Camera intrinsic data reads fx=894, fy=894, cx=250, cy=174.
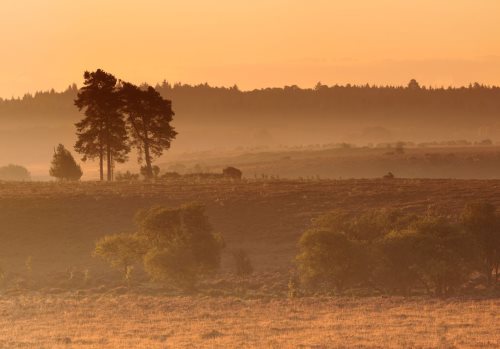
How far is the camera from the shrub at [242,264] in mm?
59853

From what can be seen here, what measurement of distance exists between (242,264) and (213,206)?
58.1ft

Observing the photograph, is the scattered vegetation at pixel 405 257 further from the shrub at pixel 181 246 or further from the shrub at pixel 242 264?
the shrub at pixel 242 264

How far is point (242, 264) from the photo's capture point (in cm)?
6062

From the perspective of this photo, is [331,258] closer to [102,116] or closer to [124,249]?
[124,249]

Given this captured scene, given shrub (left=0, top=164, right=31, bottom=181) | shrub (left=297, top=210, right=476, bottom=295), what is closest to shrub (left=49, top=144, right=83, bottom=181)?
shrub (left=297, top=210, right=476, bottom=295)

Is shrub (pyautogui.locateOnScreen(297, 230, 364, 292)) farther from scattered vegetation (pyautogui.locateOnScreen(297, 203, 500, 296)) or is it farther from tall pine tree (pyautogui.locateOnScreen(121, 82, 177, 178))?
tall pine tree (pyautogui.locateOnScreen(121, 82, 177, 178))

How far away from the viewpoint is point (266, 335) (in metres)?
39.6

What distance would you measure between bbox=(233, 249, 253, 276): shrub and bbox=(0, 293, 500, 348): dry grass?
28.0ft

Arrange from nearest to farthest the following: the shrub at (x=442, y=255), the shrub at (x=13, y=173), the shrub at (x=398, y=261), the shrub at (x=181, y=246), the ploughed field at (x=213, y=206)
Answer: the shrub at (x=442, y=255)
the shrub at (x=398, y=261)
the shrub at (x=181, y=246)
the ploughed field at (x=213, y=206)
the shrub at (x=13, y=173)

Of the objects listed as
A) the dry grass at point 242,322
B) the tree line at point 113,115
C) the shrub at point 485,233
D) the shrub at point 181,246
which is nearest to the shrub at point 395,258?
the shrub at point 485,233

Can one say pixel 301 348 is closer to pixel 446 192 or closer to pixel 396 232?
pixel 396 232

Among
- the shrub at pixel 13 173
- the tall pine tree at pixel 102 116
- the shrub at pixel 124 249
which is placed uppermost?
the tall pine tree at pixel 102 116

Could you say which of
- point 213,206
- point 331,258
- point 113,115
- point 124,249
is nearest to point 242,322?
point 331,258

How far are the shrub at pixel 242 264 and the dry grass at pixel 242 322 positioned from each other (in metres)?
8.54
